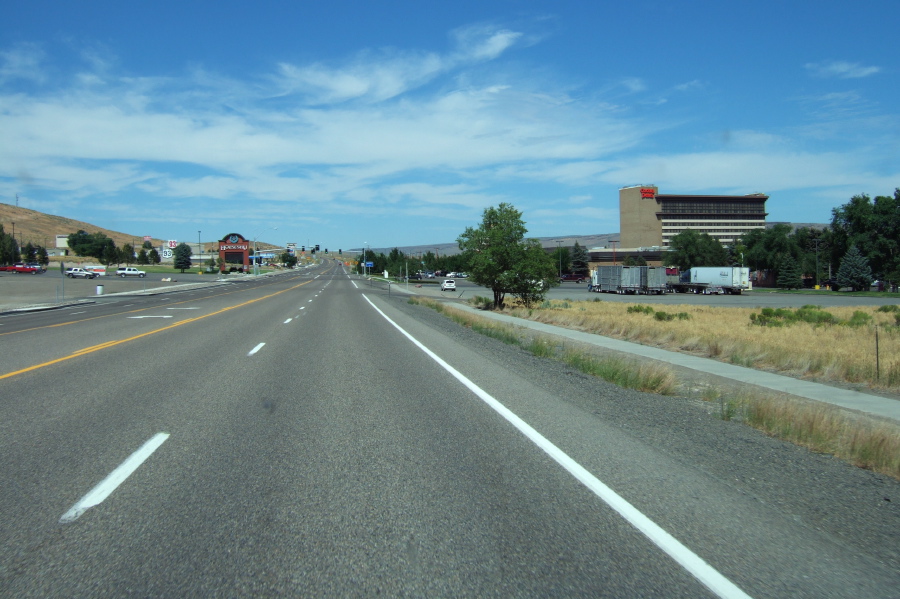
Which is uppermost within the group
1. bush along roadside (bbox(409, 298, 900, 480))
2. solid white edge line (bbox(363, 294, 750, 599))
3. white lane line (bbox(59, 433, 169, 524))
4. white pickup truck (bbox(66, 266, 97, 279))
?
white pickup truck (bbox(66, 266, 97, 279))

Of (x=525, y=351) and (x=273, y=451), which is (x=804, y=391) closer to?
(x=525, y=351)

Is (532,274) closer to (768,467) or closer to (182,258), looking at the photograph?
(768,467)

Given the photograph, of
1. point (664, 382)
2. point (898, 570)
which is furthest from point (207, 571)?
point (664, 382)

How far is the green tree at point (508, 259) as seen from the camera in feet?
143

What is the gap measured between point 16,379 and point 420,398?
6982mm

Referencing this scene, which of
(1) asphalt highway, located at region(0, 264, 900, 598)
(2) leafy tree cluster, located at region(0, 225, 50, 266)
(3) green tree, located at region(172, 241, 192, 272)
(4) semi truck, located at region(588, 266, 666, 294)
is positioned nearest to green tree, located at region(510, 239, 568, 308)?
(1) asphalt highway, located at region(0, 264, 900, 598)

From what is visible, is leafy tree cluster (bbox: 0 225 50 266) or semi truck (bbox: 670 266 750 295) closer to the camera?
semi truck (bbox: 670 266 750 295)

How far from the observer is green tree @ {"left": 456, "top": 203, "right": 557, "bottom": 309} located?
4344cm

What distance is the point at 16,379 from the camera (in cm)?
1117

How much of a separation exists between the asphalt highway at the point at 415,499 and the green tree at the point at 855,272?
95.4m

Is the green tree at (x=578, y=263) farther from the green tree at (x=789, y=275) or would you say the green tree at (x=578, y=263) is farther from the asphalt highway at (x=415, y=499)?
the asphalt highway at (x=415, y=499)

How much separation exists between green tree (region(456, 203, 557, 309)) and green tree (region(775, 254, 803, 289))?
73020mm

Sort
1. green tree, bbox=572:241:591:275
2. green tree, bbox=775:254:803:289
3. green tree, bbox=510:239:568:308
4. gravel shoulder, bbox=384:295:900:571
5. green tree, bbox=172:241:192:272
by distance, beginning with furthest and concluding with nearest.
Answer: green tree, bbox=172:241:192:272
green tree, bbox=572:241:591:275
green tree, bbox=775:254:803:289
green tree, bbox=510:239:568:308
gravel shoulder, bbox=384:295:900:571

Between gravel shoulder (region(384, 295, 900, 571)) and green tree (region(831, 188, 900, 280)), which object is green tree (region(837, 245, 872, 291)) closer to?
green tree (region(831, 188, 900, 280))
